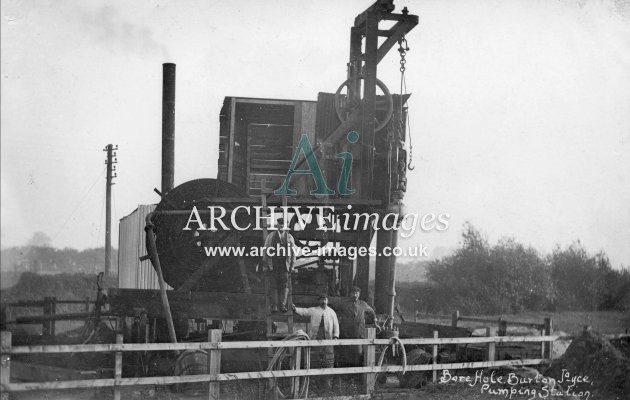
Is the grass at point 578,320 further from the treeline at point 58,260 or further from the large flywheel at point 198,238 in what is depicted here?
the treeline at point 58,260

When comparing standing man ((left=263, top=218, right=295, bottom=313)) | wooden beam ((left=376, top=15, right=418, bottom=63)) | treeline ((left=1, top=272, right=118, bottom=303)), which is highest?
wooden beam ((left=376, top=15, right=418, bottom=63))

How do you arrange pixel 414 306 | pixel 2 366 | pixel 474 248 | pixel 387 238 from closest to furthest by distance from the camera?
pixel 2 366 → pixel 387 238 → pixel 414 306 → pixel 474 248

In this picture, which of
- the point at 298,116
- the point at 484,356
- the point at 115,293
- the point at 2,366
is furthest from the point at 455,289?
the point at 2,366

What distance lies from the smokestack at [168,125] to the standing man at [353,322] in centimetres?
1168

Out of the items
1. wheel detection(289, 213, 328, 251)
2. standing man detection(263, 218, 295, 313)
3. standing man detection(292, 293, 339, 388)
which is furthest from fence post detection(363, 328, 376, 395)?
wheel detection(289, 213, 328, 251)

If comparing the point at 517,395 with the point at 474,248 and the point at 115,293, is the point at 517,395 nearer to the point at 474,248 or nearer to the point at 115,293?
the point at 115,293

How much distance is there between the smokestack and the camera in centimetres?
2181

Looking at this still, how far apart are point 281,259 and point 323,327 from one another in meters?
1.25

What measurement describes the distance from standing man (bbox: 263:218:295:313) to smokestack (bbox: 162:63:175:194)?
12.0 meters

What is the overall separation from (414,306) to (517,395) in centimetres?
2642

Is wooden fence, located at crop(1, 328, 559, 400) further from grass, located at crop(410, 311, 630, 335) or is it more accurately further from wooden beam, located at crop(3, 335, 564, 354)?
grass, located at crop(410, 311, 630, 335)

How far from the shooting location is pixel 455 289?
3766 centimetres

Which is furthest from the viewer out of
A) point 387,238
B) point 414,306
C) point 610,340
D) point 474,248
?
point 474,248

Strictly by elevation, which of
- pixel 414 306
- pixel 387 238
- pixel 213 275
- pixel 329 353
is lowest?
pixel 414 306
